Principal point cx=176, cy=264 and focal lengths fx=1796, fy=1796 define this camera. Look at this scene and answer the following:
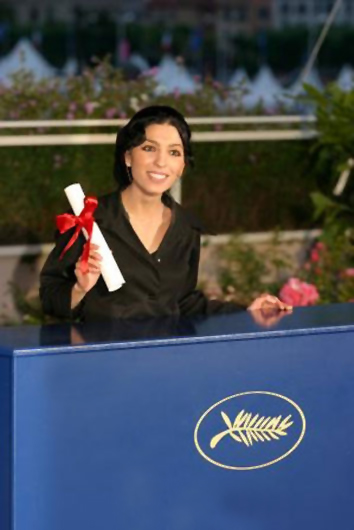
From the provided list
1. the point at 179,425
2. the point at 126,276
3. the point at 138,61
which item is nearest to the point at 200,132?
the point at 138,61

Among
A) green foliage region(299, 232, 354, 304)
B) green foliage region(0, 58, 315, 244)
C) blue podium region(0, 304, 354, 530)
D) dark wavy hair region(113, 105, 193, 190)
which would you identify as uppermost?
green foliage region(0, 58, 315, 244)

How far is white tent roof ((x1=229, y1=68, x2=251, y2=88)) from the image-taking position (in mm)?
8988

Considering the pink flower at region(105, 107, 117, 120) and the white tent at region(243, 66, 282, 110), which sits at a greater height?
the white tent at region(243, 66, 282, 110)

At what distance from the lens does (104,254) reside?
15.1 ft

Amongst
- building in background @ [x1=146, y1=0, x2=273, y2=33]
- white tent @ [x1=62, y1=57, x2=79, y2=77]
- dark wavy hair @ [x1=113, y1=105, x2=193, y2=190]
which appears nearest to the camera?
dark wavy hair @ [x1=113, y1=105, x2=193, y2=190]

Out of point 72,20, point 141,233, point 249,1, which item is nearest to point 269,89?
point 249,1

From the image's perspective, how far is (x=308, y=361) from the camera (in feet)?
14.3

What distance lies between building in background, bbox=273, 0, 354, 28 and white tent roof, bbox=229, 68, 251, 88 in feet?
1.66

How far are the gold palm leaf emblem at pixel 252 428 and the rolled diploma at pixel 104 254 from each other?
551 mm

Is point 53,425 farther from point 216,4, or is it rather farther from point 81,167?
point 216,4

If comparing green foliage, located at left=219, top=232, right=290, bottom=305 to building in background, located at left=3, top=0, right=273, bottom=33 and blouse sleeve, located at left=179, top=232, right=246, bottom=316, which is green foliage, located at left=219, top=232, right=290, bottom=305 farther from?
blouse sleeve, located at left=179, top=232, right=246, bottom=316

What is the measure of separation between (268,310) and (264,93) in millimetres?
4689

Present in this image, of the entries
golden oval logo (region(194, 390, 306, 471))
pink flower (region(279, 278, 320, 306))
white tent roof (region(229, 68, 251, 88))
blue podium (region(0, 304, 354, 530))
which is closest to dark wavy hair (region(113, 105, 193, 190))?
blue podium (region(0, 304, 354, 530))

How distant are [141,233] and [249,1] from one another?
19.9 ft
